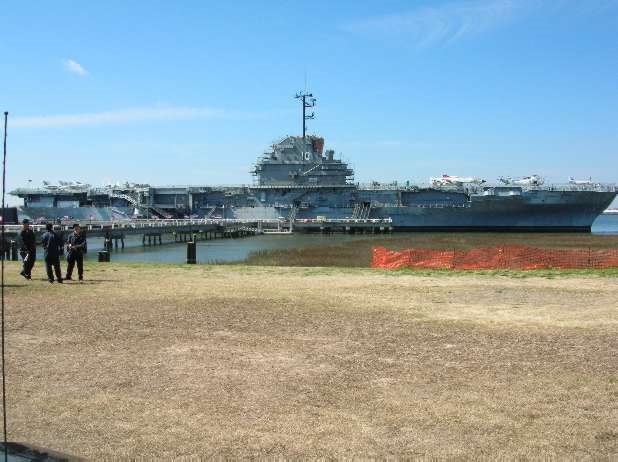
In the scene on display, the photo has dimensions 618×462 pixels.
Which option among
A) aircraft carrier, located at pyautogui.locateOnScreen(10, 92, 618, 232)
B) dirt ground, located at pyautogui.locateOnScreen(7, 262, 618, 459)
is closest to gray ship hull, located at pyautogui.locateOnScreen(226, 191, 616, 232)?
aircraft carrier, located at pyautogui.locateOnScreen(10, 92, 618, 232)

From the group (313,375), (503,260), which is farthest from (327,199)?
(313,375)

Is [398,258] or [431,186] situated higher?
[431,186]

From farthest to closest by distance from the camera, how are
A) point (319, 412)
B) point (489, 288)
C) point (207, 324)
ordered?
point (489, 288), point (207, 324), point (319, 412)

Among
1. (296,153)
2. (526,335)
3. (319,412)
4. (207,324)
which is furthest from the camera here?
(296,153)

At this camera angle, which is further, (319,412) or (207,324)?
(207,324)

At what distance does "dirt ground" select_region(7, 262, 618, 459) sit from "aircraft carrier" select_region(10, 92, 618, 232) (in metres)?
61.2

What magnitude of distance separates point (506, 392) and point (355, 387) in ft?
4.53

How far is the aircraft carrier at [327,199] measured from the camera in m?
69.8

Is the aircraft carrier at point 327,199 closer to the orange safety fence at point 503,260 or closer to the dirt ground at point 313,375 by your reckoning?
the orange safety fence at point 503,260

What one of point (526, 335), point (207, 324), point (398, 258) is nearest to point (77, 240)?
point (207, 324)

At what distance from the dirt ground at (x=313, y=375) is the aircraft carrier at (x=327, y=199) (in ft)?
201

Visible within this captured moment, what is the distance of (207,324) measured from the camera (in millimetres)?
9047

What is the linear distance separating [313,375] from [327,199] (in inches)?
2874

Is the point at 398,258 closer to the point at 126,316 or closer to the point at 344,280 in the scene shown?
the point at 344,280
